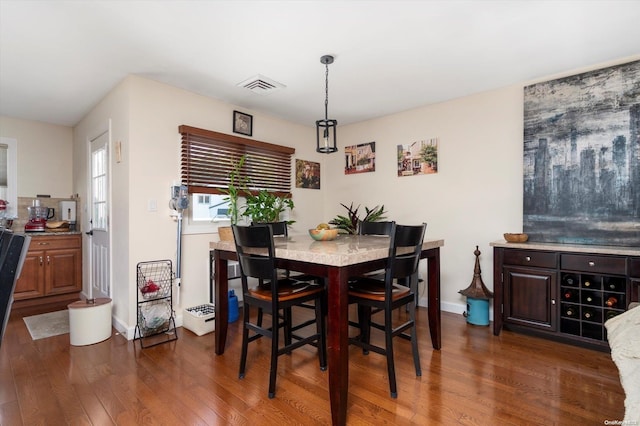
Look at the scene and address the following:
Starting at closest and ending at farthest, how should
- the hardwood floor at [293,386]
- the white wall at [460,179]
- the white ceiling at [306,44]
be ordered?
1. the hardwood floor at [293,386]
2. the white ceiling at [306,44]
3. the white wall at [460,179]

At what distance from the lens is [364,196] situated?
14.4 feet

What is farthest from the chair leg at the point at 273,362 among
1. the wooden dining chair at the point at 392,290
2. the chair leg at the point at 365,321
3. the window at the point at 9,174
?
the window at the point at 9,174

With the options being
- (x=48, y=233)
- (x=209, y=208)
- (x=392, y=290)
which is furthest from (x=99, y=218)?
(x=392, y=290)

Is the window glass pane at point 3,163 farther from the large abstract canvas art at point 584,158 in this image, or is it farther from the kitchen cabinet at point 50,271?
the large abstract canvas art at point 584,158

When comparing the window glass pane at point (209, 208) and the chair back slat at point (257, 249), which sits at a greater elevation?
the window glass pane at point (209, 208)

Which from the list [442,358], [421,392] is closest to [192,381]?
[421,392]

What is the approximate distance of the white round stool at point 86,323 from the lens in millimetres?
2697

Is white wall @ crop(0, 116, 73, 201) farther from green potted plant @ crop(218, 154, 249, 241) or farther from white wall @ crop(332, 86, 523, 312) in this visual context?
white wall @ crop(332, 86, 523, 312)

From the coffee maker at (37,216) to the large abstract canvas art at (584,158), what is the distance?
18.0 feet

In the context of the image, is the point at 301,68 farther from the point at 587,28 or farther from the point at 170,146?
the point at 587,28

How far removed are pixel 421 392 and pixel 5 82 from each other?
4341 millimetres

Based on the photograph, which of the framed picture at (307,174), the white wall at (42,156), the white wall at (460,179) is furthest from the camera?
the framed picture at (307,174)

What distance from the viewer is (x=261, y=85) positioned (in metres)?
3.05

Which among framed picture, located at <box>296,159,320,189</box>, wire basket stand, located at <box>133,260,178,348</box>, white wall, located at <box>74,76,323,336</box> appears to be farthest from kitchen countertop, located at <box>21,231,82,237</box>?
framed picture, located at <box>296,159,320,189</box>
